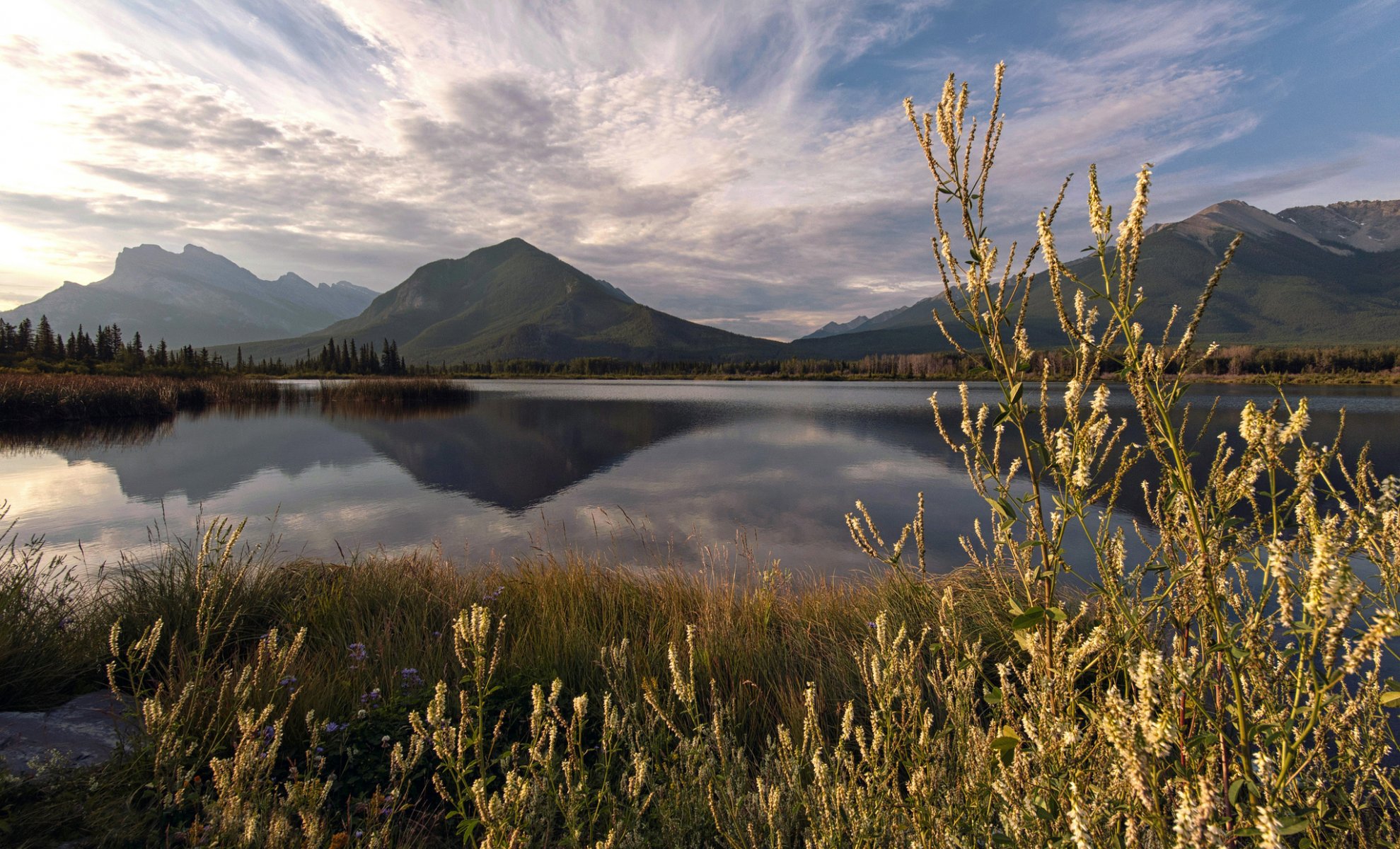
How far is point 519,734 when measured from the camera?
14.5 feet

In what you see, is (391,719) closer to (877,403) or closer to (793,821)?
Answer: (793,821)

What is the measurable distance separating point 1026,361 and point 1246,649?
939mm

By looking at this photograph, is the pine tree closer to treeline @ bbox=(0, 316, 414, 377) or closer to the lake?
treeline @ bbox=(0, 316, 414, 377)

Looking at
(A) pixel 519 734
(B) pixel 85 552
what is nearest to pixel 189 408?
(B) pixel 85 552

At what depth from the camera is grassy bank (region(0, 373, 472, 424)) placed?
30.1m

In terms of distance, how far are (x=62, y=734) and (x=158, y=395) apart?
44.1m

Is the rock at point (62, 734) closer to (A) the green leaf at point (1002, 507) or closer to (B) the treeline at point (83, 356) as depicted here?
(A) the green leaf at point (1002, 507)

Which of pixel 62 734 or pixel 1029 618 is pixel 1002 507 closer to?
pixel 1029 618

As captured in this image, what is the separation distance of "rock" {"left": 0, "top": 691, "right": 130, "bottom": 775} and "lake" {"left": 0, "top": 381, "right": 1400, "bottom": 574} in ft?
15.4

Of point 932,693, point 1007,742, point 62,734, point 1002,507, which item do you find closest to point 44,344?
point 62,734

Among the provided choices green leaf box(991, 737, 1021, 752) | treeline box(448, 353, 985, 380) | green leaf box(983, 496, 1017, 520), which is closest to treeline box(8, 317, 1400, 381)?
treeline box(448, 353, 985, 380)

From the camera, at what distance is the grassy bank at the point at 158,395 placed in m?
30.1

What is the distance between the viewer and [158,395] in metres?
36.6

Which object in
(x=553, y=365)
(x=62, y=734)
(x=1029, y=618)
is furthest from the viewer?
(x=553, y=365)
